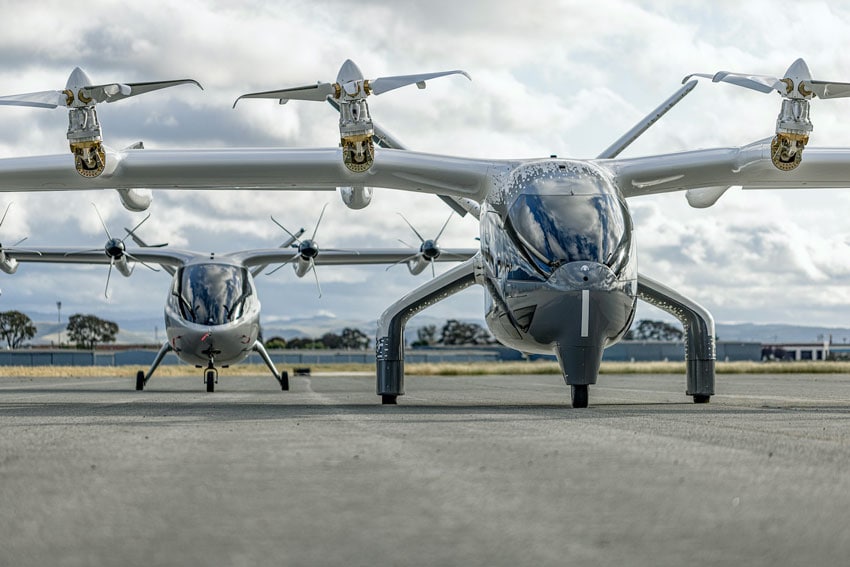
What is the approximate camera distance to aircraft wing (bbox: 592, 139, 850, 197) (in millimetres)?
17281

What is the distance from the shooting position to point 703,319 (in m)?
17.6

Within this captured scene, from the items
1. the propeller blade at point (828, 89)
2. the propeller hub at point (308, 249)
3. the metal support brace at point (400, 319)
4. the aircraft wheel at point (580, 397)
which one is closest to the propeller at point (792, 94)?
the propeller blade at point (828, 89)

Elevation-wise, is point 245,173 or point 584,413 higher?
point 245,173

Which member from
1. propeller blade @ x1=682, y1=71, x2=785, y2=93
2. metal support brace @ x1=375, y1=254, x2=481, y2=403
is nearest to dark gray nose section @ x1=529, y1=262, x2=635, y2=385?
metal support brace @ x1=375, y1=254, x2=481, y2=403

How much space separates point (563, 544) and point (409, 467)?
2.65 m

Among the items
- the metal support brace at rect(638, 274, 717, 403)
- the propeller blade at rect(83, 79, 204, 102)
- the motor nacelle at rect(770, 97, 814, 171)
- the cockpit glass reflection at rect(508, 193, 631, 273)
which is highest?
the propeller blade at rect(83, 79, 204, 102)

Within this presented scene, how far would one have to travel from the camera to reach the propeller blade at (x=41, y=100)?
16938 millimetres

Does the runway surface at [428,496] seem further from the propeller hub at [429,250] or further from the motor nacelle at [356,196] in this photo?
the propeller hub at [429,250]

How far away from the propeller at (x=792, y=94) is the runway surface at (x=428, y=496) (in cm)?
801

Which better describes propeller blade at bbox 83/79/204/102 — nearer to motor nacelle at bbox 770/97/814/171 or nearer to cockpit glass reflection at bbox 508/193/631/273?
cockpit glass reflection at bbox 508/193/631/273

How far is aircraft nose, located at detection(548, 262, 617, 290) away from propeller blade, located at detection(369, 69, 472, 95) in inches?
178

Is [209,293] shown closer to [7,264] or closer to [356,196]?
[356,196]

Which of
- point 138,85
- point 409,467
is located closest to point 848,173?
point 138,85

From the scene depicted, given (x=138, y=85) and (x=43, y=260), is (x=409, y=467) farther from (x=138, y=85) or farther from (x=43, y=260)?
(x=43, y=260)
